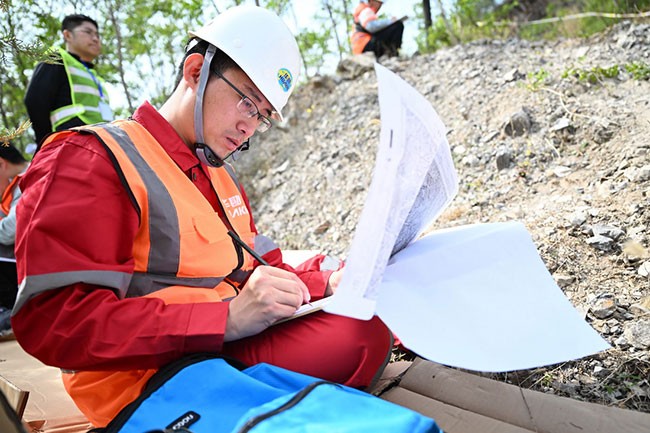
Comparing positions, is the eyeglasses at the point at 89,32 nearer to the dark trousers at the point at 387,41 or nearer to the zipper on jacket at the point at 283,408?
the dark trousers at the point at 387,41

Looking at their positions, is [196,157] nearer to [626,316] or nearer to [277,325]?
[277,325]

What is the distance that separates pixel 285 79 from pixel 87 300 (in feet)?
3.01

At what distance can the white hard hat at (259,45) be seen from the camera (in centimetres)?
165

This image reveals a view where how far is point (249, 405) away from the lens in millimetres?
1066

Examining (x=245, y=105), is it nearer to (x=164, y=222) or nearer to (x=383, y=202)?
(x=164, y=222)

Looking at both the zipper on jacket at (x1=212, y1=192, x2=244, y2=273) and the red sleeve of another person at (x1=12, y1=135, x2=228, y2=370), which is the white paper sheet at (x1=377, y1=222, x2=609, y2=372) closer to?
the red sleeve of another person at (x1=12, y1=135, x2=228, y2=370)

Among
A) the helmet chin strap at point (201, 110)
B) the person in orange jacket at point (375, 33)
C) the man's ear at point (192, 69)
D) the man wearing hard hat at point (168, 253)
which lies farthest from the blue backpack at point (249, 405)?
the person in orange jacket at point (375, 33)

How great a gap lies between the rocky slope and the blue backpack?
93 centimetres

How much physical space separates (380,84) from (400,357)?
4.35ft

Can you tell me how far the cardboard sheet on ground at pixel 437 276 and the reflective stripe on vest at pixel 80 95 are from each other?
3.41 meters

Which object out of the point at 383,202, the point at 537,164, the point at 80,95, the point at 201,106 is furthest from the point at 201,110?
the point at 80,95

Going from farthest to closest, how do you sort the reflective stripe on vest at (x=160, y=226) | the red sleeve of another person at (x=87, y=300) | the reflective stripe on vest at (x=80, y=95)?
the reflective stripe on vest at (x=80, y=95) → the reflective stripe on vest at (x=160, y=226) → the red sleeve of another person at (x=87, y=300)

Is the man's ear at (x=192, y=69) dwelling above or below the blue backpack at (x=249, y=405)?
above

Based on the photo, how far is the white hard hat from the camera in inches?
64.9
